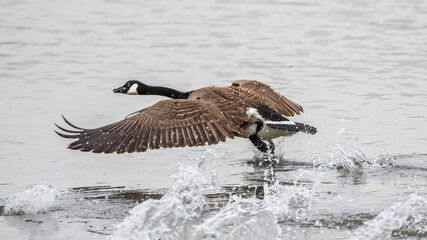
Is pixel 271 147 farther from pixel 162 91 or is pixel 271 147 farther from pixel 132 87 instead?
pixel 132 87

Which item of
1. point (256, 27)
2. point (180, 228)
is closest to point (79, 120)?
point (180, 228)

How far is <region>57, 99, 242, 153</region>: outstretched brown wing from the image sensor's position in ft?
25.5

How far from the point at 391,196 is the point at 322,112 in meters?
3.23

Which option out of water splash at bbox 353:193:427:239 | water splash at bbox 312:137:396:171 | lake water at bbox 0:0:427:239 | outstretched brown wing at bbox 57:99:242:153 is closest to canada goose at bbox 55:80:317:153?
outstretched brown wing at bbox 57:99:242:153

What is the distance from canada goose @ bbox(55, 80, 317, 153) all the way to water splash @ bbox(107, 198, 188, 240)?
1.33m

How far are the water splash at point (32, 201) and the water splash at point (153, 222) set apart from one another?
999mm

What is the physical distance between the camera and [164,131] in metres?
7.89

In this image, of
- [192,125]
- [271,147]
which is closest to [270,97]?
[271,147]

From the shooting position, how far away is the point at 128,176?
8.41 metres

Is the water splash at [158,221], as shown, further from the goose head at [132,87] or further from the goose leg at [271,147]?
the goose head at [132,87]

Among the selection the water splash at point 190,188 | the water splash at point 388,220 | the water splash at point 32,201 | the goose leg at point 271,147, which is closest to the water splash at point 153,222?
the water splash at point 190,188

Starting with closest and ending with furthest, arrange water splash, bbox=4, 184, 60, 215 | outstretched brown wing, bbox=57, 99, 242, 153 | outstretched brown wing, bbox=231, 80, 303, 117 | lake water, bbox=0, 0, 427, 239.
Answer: lake water, bbox=0, 0, 427, 239
water splash, bbox=4, 184, 60, 215
outstretched brown wing, bbox=57, 99, 242, 153
outstretched brown wing, bbox=231, 80, 303, 117

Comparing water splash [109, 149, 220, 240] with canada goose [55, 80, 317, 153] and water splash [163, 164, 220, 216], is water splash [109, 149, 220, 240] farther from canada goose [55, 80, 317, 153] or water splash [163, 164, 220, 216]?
canada goose [55, 80, 317, 153]

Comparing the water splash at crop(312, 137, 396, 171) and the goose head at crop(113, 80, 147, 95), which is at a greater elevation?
the goose head at crop(113, 80, 147, 95)
